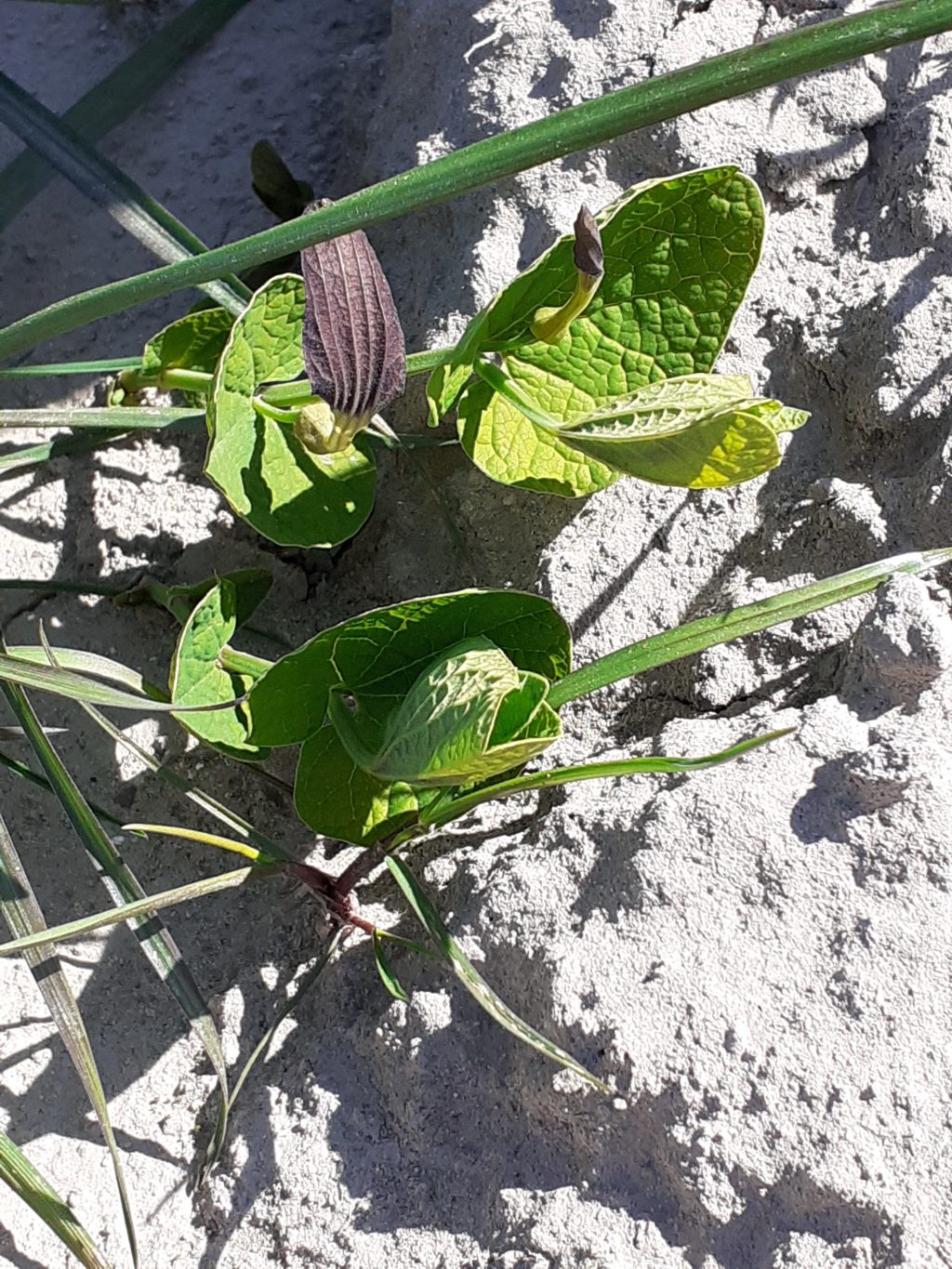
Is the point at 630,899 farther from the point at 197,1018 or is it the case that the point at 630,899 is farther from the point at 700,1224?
the point at 197,1018

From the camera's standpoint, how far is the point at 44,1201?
722 mm

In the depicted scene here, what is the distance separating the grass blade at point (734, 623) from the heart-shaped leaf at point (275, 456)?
220mm

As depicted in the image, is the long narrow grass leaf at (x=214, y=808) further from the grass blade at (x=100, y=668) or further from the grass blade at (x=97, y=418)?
the grass blade at (x=97, y=418)

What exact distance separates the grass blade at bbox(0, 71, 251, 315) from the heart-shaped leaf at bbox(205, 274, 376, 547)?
110 millimetres

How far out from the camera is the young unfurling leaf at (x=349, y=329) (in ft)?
2.25

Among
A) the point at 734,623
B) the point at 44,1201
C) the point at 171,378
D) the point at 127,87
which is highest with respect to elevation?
the point at 127,87

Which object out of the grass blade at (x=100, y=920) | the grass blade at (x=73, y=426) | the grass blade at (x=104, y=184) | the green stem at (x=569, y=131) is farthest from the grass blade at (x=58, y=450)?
the grass blade at (x=100, y=920)

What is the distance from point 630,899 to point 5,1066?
1.50ft

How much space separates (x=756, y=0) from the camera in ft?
3.20

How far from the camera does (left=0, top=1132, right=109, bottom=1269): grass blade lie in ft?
2.36

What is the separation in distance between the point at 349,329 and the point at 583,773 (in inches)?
11.8

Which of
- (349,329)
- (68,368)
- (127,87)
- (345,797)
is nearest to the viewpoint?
(349,329)

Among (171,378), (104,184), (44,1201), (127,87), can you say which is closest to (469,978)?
(44,1201)

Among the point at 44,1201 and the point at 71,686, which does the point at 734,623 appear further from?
the point at 44,1201
